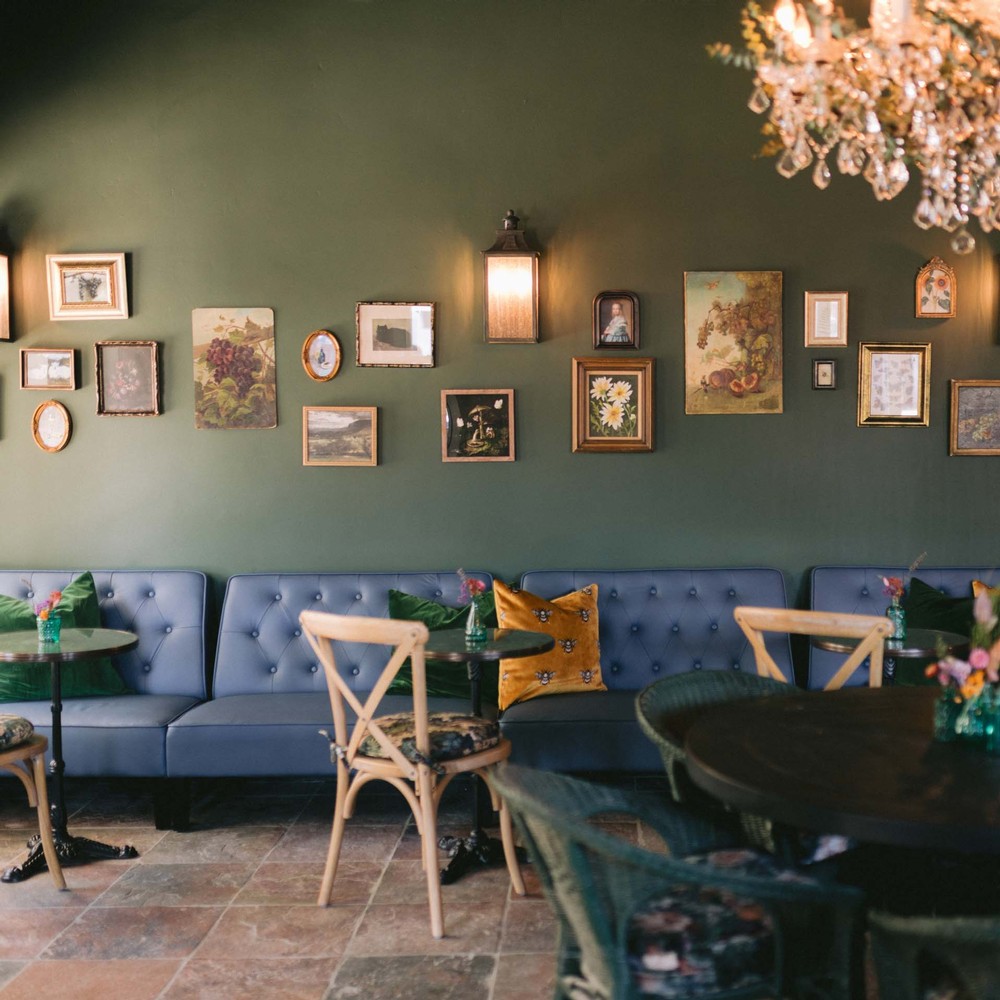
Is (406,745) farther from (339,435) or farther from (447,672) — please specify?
(339,435)

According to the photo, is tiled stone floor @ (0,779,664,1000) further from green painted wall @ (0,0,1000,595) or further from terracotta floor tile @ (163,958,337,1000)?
green painted wall @ (0,0,1000,595)

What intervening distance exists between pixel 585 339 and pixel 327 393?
1.21 meters

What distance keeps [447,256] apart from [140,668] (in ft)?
7.48

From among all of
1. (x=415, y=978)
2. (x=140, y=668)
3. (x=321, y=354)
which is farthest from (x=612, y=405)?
(x=415, y=978)

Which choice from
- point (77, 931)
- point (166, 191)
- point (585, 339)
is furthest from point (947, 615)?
point (166, 191)

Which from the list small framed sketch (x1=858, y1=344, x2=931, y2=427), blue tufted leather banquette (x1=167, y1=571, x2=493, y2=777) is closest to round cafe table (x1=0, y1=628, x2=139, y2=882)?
blue tufted leather banquette (x1=167, y1=571, x2=493, y2=777)

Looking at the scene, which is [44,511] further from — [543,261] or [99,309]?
[543,261]

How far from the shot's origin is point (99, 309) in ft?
14.7

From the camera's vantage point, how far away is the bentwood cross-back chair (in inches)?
112

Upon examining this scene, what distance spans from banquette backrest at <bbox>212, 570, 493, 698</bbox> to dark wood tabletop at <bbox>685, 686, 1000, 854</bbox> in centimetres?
204

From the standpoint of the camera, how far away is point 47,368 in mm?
4500

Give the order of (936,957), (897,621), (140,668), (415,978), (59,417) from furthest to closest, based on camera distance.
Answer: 1. (59,417)
2. (140,668)
3. (897,621)
4. (415,978)
5. (936,957)

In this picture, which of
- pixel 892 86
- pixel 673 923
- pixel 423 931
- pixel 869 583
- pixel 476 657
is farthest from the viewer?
pixel 869 583

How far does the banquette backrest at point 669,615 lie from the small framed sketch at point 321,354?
4.34ft
